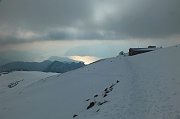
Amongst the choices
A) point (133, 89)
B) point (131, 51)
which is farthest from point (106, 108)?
point (131, 51)

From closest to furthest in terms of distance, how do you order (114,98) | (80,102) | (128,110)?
1. (128,110)
2. (114,98)
3. (80,102)

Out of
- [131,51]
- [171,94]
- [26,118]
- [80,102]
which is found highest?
[131,51]

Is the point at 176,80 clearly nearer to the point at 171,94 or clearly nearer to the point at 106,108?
the point at 171,94

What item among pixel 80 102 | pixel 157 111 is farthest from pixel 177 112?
pixel 80 102

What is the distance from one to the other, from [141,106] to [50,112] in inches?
664

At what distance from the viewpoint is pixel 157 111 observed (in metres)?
19.0

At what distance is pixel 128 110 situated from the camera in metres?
20.7

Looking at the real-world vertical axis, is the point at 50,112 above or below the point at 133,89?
below

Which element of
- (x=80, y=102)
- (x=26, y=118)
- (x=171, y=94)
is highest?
(x=171, y=94)

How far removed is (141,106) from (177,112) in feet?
12.3

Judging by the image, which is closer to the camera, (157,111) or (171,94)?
(157,111)

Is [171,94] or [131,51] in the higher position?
[131,51]

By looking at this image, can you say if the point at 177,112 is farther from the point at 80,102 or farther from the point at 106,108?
the point at 80,102

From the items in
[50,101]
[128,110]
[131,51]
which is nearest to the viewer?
[128,110]
